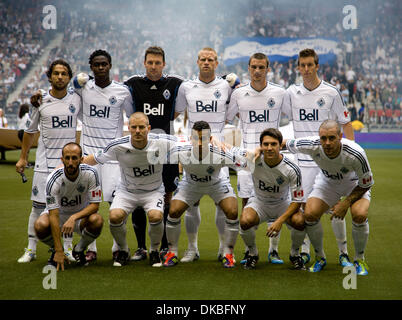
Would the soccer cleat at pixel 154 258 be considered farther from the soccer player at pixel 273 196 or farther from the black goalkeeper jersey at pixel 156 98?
the black goalkeeper jersey at pixel 156 98

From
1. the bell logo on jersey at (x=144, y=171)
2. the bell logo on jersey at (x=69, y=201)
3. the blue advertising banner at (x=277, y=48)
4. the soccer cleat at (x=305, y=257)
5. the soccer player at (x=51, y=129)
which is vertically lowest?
the soccer cleat at (x=305, y=257)

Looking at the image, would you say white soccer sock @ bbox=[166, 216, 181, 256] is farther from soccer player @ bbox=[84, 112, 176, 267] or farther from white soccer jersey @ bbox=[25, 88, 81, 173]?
white soccer jersey @ bbox=[25, 88, 81, 173]

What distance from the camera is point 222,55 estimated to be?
80.4 feet

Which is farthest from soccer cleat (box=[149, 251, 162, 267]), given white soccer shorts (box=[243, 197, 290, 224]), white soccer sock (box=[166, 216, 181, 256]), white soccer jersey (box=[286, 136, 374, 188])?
white soccer jersey (box=[286, 136, 374, 188])

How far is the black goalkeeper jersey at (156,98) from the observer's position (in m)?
5.57

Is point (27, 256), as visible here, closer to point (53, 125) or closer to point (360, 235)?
point (53, 125)

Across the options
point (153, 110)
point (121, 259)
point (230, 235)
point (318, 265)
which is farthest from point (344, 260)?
point (153, 110)

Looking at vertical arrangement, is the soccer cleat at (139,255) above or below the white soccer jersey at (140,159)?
below

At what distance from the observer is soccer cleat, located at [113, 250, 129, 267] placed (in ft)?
16.5

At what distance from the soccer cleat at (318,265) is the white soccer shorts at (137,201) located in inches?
59.3

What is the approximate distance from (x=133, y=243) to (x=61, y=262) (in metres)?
1.35

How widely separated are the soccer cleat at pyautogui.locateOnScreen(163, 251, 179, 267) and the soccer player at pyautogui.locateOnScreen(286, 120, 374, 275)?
4.18 feet

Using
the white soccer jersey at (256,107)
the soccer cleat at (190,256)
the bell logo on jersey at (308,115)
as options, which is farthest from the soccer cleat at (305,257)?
the bell logo on jersey at (308,115)

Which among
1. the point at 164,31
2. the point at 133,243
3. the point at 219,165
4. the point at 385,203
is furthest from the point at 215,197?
the point at 164,31
